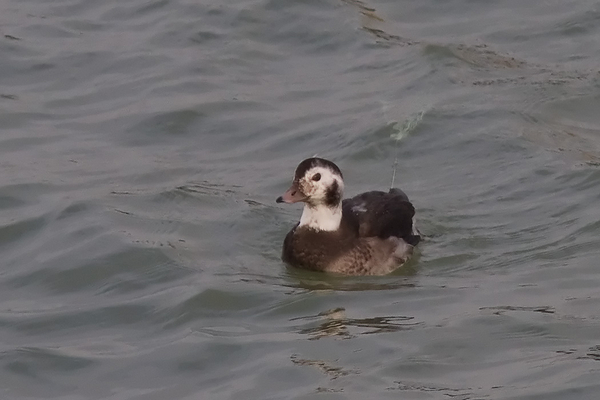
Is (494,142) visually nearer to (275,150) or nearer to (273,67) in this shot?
(275,150)

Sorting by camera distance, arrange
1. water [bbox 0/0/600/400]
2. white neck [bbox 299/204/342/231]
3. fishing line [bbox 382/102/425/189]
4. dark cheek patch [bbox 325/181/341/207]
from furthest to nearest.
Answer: fishing line [bbox 382/102/425/189] < white neck [bbox 299/204/342/231] < dark cheek patch [bbox 325/181/341/207] < water [bbox 0/0/600/400]

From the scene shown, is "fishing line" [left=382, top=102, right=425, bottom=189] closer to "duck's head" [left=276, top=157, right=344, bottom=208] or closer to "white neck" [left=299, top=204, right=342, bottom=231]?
"white neck" [left=299, top=204, right=342, bottom=231]

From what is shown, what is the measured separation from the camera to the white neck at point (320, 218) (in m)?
12.1

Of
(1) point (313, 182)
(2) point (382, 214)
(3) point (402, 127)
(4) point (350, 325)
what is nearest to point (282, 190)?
(2) point (382, 214)

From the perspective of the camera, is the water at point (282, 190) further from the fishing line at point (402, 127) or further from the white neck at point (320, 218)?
the white neck at point (320, 218)

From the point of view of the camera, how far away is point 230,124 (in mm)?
15641

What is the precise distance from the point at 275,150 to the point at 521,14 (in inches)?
191

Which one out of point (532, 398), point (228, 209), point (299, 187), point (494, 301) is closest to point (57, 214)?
point (228, 209)

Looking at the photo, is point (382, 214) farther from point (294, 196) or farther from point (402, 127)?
point (402, 127)

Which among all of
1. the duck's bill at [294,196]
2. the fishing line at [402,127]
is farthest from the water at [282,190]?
the duck's bill at [294,196]

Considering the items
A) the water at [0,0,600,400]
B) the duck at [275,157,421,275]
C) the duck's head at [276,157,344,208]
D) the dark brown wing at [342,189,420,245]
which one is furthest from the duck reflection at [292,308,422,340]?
the dark brown wing at [342,189,420,245]

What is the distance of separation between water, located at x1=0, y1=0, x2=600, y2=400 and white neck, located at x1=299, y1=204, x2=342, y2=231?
0.49 metres

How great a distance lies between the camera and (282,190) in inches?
548

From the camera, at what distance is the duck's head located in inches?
465
